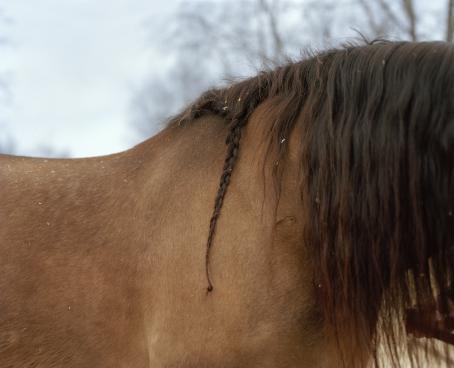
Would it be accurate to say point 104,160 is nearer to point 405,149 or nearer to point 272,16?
point 405,149

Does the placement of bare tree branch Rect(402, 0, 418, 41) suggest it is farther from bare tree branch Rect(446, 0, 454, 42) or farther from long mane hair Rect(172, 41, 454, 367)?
long mane hair Rect(172, 41, 454, 367)

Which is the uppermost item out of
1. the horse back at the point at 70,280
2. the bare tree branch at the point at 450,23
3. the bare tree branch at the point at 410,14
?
the bare tree branch at the point at 410,14

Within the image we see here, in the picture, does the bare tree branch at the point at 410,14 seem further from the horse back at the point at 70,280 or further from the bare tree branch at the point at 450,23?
the horse back at the point at 70,280

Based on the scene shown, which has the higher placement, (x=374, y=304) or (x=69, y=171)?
(x=69, y=171)

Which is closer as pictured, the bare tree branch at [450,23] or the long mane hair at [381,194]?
the long mane hair at [381,194]

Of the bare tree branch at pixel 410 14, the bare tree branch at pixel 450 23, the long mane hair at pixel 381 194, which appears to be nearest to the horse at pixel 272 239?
the long mane hair at pixel 381 194

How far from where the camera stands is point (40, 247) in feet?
7.66

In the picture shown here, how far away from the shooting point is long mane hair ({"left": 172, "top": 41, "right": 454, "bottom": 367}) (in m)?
1.97

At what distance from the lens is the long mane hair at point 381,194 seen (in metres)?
1.97

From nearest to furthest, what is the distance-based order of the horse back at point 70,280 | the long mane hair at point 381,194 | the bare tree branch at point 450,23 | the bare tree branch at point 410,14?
the long mane hair at point 381,194, the horse back at point 70,280, the bare tree branch at point 450,23, the bare tree branch at point 410,14

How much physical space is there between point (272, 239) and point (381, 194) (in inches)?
15.9

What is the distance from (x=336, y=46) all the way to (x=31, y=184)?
1393mm

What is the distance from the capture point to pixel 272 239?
2.07 m

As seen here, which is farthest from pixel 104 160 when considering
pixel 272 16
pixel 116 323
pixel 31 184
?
pixel 272 16
